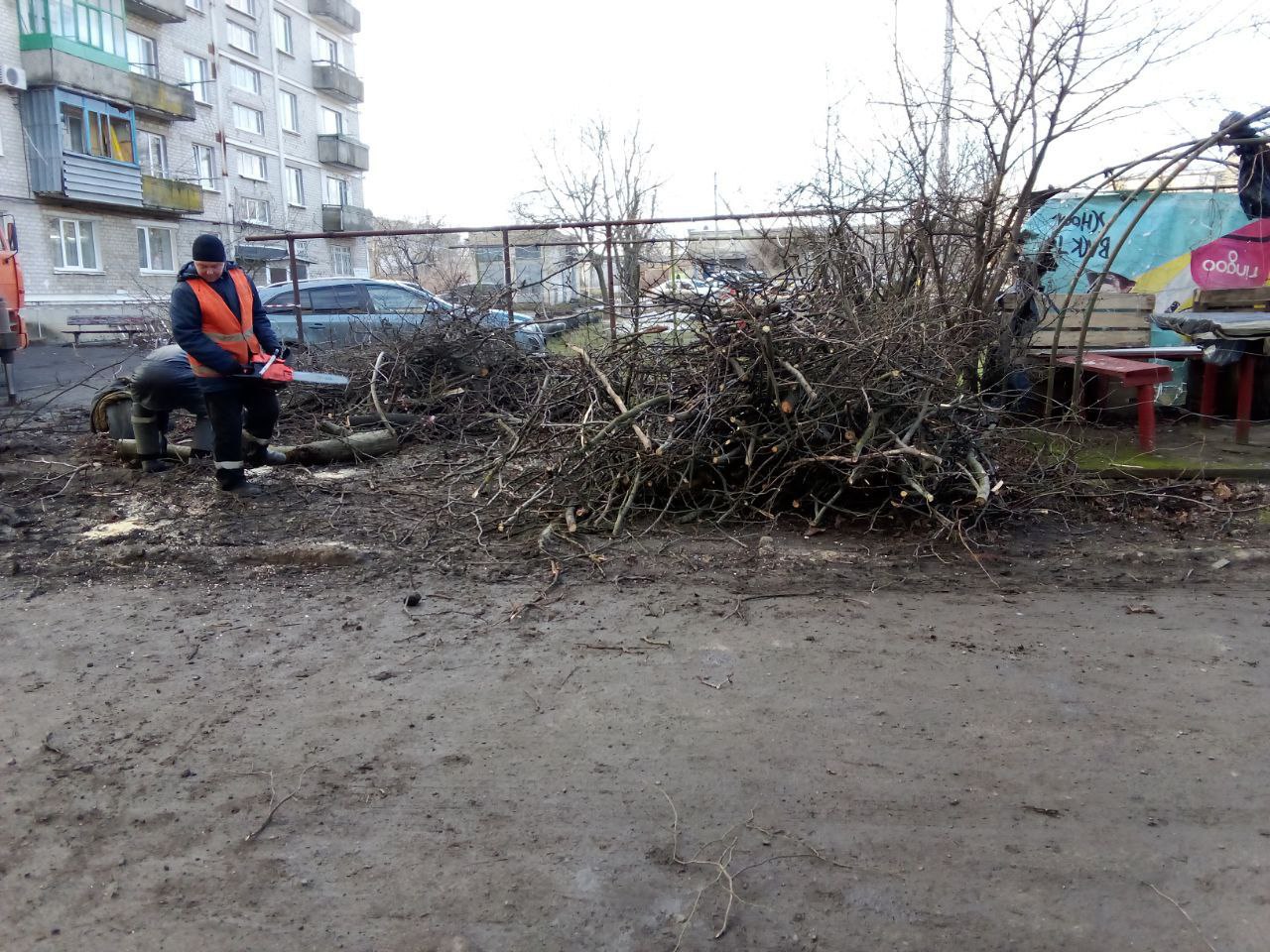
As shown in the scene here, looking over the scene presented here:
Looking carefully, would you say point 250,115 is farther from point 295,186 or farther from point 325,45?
point 325,45

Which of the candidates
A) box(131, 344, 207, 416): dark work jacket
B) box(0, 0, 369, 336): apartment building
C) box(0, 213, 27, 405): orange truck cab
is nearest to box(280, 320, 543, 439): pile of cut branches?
box(131, 344, 207, 416): dark work jacket

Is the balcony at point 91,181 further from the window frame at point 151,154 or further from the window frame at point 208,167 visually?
the window frame at point 208,167

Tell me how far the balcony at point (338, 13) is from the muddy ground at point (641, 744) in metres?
40.4

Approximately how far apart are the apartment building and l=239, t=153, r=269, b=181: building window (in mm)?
67

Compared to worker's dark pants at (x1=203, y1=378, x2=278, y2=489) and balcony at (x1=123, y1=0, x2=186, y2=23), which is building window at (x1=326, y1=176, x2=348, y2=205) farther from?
worker's dark pants at (x1=203, y1=378, x2=278, y2=489)

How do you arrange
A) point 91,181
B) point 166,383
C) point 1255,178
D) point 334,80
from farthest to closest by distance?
point 334,80 < point 91,181 < point 1255,178 < point 166,383

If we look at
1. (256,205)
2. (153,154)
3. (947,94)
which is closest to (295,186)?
(256,205)

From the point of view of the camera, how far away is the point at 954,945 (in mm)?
2164

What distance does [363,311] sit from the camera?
1034cm

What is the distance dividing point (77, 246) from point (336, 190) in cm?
1571

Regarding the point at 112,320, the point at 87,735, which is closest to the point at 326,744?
the point at 87,735

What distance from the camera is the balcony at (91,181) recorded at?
2534 centimetres

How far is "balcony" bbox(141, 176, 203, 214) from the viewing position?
2853 cm

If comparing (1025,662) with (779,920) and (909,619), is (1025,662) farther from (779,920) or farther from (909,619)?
(779,920)
